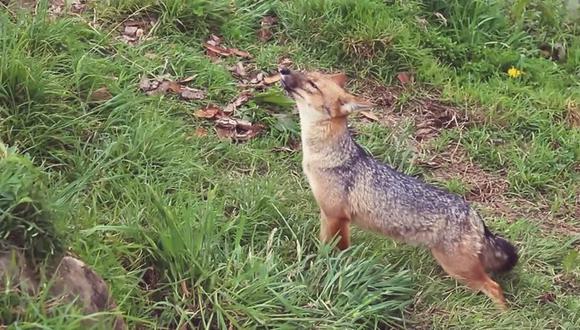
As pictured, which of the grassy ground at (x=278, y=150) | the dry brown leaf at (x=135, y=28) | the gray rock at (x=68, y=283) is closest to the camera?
the gray rock at (x=68, y=283)

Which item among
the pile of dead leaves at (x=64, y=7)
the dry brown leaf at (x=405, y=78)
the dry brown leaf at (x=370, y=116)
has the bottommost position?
the dry brown leaf at (x=370, y=116)

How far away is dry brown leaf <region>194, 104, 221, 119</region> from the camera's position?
620cm

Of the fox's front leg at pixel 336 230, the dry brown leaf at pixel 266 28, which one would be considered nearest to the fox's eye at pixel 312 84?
the fox's front leg at pixel 336 230

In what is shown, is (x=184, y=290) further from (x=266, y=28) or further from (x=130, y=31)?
(x=266, y=28)

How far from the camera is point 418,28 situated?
7.57m

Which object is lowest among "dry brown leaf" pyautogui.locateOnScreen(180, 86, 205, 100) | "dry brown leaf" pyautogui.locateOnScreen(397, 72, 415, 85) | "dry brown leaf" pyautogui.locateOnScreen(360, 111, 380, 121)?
"dry brown leaf" pyautogui.locateOnScreen(360, 111, 380, 121)

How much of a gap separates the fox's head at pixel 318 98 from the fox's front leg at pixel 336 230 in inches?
22.2

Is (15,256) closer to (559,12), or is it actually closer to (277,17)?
(277,17)

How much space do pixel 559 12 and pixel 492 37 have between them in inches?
33.9

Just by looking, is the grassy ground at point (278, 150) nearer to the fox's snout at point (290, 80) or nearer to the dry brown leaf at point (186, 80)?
the dry brown leaf at point (186, 80)

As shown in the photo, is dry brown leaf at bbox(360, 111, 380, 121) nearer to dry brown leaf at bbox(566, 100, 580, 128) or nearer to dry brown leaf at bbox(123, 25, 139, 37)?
dry brown leaf at bbox(566, 100, 580, 128)

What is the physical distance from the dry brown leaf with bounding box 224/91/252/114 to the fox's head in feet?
4.18

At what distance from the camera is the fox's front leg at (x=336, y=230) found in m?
5.01

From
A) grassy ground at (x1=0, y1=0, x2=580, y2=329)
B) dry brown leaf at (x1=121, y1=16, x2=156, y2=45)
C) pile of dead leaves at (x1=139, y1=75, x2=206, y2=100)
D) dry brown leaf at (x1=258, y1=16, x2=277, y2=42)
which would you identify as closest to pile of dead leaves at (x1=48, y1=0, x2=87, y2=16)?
grassy ground at (x1=0, y1=0, x2=580, y2=329)
